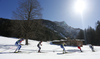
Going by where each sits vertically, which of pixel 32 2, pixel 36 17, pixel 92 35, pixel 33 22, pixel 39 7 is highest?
pixel 32 2

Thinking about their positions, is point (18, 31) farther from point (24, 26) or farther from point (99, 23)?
point (99, 23)

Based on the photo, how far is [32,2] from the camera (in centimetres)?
1770

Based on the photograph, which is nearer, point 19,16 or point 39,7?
point 19,16

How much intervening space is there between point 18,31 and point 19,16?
3622 mm

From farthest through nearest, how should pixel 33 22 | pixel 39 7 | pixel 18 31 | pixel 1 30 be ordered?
1. pixel 1 30
2. pixel 39 7
3. pixel 33 22
4. pixel 18 31

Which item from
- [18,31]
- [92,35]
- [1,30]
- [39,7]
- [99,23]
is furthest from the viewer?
[92,35]

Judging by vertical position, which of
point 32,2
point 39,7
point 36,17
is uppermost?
point 32,2

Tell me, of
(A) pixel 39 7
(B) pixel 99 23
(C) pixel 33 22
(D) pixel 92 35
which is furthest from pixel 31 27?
(D) pixel 92 35

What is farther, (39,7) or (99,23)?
(99,23)

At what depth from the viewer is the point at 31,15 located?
17.0 m

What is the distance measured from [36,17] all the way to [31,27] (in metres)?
2.97

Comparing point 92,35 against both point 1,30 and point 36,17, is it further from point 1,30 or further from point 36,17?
point 1,30

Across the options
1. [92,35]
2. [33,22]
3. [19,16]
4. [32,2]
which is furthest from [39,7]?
[92,35]

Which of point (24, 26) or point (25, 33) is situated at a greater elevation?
point (24, 26)
